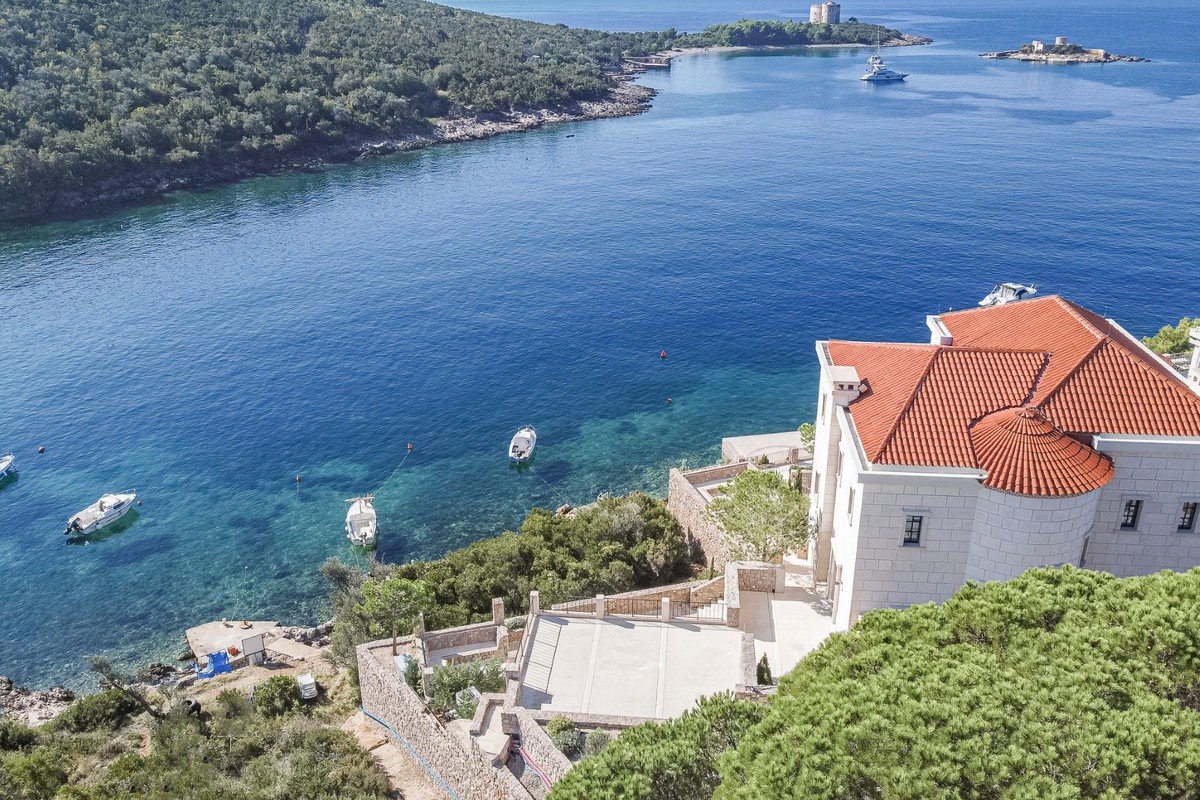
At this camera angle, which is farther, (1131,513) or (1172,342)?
(1172,342)

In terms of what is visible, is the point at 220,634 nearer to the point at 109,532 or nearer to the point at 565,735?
the point at 109,532

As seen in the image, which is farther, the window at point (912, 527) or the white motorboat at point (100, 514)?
the white motorboat at point (100, 514)

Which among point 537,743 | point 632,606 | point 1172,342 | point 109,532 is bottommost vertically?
point 109,532

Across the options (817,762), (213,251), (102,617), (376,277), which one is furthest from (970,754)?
(213,251)

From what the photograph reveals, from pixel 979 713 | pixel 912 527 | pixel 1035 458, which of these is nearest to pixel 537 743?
pixel 979 713

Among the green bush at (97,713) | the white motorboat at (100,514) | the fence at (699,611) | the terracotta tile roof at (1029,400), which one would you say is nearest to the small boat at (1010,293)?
the terracotta tile roof at (1029,400)

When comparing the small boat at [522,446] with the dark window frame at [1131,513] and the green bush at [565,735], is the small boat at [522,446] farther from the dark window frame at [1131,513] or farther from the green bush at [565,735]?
the dark window frame at [1131,513]

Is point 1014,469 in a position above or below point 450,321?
above
